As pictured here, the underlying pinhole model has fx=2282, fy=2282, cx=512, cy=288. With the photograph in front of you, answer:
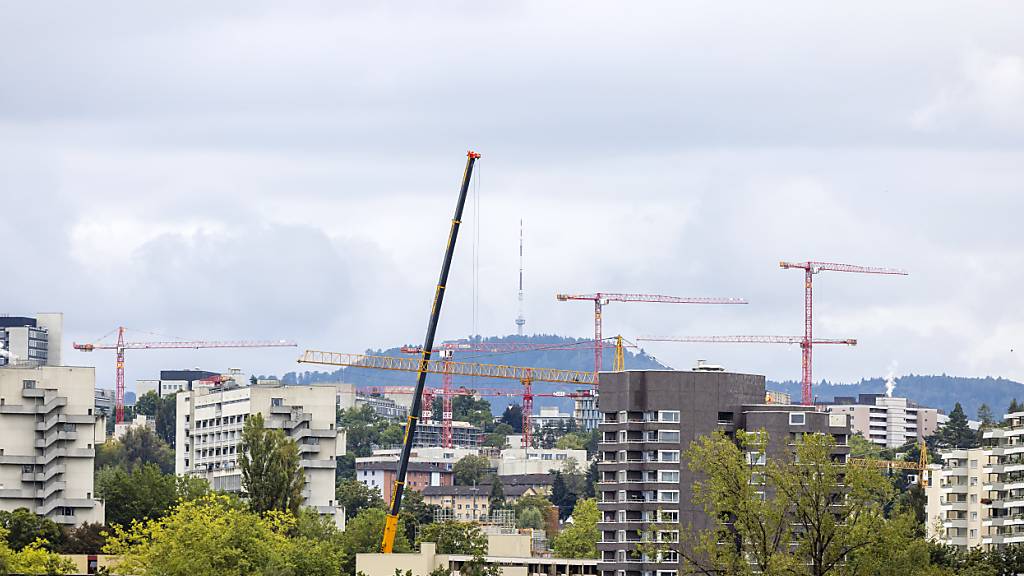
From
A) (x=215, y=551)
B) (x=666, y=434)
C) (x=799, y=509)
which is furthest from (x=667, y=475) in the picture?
(x=799, y=509)

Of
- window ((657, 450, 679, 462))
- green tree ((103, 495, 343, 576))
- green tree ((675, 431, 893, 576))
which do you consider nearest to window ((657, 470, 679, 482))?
window ((657, 450, 679, 462))

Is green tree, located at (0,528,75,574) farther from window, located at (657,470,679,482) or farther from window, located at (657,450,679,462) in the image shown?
window, located at (657,450,679,462)

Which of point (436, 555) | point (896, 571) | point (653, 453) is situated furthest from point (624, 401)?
point (896, 571)

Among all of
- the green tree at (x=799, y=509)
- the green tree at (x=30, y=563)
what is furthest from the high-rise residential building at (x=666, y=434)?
the green tree at (x=799, y=509)

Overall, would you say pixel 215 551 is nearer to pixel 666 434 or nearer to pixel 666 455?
pixel 666 455

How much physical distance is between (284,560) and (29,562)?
18.4m

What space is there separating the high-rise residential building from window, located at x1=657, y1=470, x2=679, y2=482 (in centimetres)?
8

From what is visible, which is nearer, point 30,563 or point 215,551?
point 215,551

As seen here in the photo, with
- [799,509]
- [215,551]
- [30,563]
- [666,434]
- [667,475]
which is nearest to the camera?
[799,509]

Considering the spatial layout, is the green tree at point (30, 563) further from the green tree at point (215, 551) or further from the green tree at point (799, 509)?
the green tree at point (799, 509)

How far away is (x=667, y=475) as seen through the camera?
17800 centimetres

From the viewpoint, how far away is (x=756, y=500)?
393 feet

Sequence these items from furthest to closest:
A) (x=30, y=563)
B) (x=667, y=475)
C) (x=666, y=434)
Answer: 1. (x=666, y=434)
2. (x=667, y=475)
3. (x=30, y=563)

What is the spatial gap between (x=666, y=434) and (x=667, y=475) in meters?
3.19
